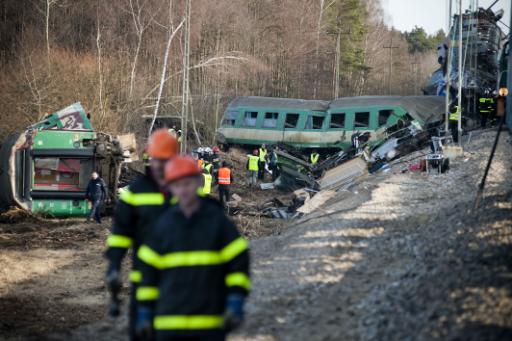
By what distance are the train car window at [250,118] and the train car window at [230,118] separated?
66 cm

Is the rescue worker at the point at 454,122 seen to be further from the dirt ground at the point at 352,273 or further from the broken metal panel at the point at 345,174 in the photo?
the dirt ground at the point at 352,273

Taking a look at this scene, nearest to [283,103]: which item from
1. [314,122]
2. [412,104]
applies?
[314,122]

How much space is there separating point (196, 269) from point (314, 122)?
31062 mm

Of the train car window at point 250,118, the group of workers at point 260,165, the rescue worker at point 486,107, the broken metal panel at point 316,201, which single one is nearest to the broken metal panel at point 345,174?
the broken metal panel at point 316,201

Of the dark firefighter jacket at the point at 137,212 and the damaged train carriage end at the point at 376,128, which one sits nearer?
the dark firefighter jacket at the point at 137,212

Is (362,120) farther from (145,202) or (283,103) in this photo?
(145,202)

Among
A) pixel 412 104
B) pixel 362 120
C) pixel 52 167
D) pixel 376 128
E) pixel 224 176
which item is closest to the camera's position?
pixel 52 167

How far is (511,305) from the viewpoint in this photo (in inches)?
237

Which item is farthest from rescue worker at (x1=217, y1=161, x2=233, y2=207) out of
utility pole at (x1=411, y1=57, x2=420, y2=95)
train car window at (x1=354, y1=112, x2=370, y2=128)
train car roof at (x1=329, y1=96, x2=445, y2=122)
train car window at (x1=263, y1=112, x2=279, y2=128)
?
utility pole at (x1=411, y1=57, x2=420, y2=95)

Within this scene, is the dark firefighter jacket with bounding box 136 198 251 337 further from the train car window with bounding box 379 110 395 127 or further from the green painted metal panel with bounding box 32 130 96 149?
the train car window with bounding box 379 110 395 127

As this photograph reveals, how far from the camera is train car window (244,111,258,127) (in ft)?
119

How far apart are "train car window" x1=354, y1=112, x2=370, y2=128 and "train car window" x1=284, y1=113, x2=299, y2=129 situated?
2.91 m

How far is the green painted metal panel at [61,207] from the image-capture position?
19.1m

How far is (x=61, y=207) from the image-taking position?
762 inches
